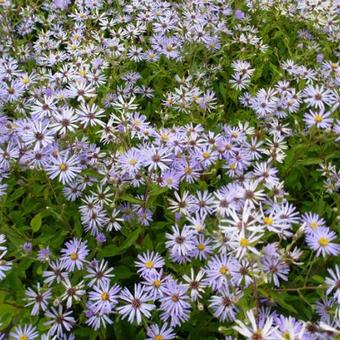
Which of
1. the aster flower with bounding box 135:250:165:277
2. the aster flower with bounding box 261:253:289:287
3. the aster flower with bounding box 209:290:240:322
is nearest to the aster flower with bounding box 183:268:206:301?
the aster flower with bounding box 209:290:240:322

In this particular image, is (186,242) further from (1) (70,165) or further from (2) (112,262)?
(1) (70,165)

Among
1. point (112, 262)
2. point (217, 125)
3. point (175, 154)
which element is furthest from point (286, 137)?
point (112, 262)

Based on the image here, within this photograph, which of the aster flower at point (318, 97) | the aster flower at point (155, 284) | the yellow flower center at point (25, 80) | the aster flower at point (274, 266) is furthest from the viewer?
the yellow flower center at point (25, 80)

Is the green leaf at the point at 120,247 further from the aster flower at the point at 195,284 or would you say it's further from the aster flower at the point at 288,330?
the aster flower at the point at 288,330

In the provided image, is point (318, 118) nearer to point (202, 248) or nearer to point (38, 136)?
point (202, 248)

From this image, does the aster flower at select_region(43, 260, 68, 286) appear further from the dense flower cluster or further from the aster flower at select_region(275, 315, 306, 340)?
the aster flower at select_region(275, 315, 306, 340)

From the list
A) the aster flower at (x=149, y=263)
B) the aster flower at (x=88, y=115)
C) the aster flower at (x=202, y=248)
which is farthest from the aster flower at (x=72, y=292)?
the aster flower at (x=88, y=115)

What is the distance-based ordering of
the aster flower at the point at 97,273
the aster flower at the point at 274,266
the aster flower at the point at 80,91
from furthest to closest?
the aster flower at the point at 80,91 < the aster flower at the point at 97,273 < the aster flower at the point at 274,266
